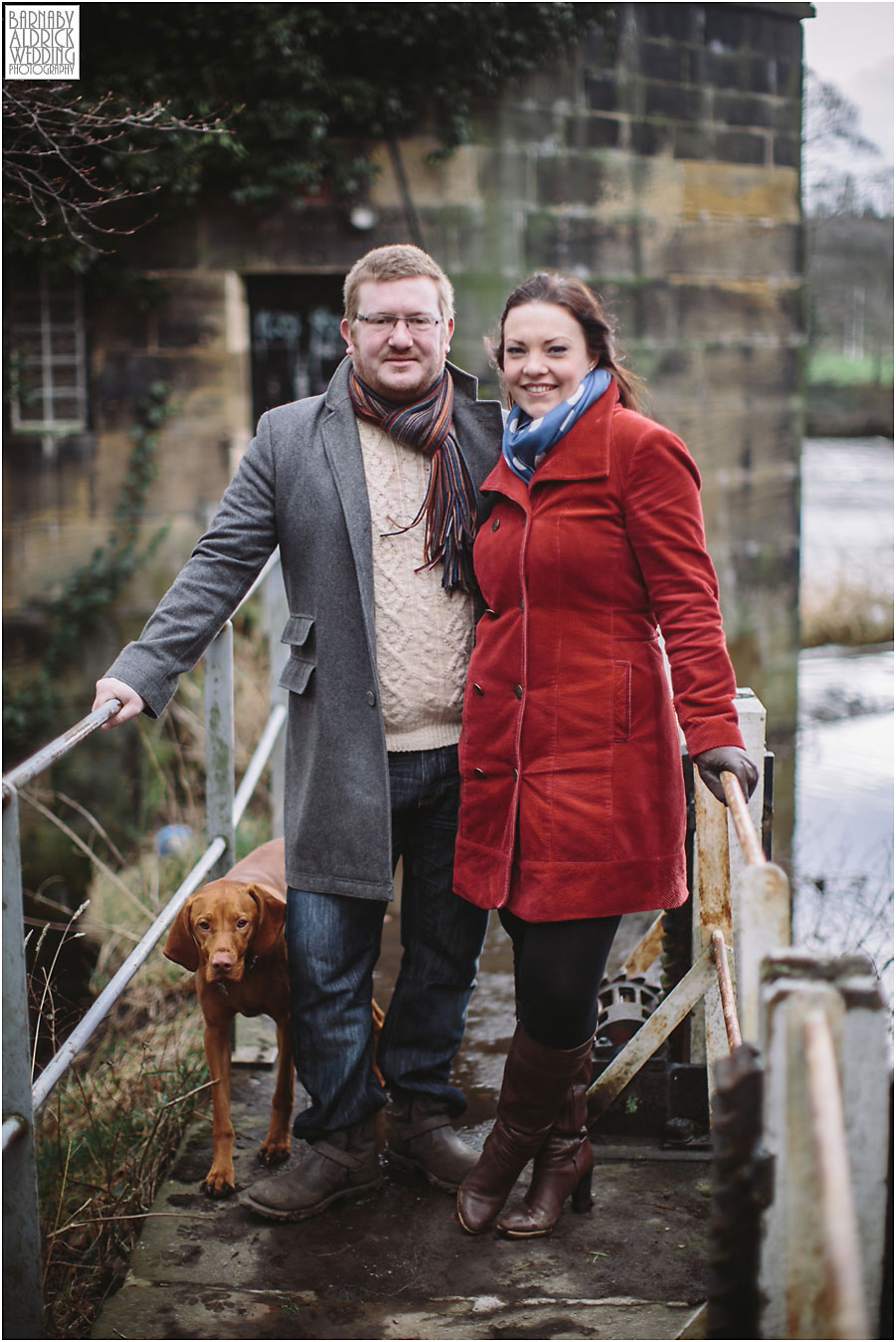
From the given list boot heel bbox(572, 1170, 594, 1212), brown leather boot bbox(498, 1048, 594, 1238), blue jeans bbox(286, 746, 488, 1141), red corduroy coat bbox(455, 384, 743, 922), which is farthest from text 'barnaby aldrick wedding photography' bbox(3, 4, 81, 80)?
boot heel bbox(572, 1170, 594, 1212)

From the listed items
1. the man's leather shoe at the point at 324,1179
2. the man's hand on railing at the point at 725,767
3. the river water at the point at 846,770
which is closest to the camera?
the man's hand on railing at the point at 725,767

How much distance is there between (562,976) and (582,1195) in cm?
58

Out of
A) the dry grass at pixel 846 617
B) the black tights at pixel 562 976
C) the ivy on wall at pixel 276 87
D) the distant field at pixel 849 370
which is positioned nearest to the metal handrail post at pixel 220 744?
the black tights at pixel 562 976

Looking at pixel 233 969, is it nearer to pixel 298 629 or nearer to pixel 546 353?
pixel 298 629

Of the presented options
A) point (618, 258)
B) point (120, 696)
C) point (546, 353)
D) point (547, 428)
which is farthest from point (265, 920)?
point (618, 258)

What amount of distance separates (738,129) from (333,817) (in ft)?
20.5

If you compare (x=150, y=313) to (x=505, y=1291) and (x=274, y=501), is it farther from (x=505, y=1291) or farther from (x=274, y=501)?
(x=505, y=1291)

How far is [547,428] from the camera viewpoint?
230cm

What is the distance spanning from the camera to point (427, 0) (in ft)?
20.5

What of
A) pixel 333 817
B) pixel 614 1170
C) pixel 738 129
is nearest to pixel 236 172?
pixel 738 129

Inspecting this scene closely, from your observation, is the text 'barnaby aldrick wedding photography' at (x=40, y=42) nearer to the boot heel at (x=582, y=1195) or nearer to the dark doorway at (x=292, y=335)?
the dark doorway at (x=292, y=335)

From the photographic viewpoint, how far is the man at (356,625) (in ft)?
8.30

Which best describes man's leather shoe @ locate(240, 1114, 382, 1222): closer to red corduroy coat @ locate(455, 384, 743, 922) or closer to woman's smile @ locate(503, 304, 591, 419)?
red corduroy coat @ locate(455, 384, 743, 922)

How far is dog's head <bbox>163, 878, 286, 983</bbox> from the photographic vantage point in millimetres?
2586
